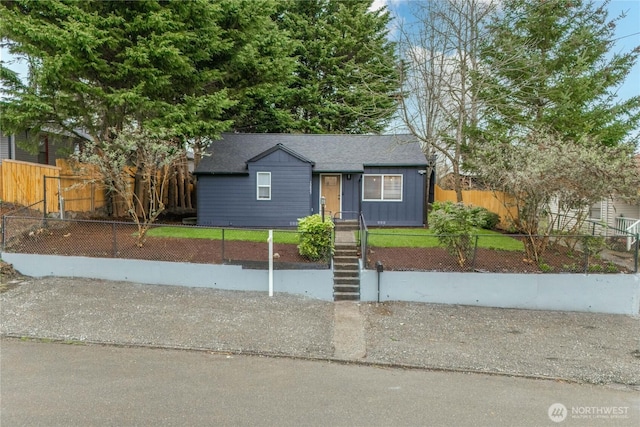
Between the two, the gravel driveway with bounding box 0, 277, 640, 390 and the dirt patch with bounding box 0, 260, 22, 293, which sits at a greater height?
the dirt patch with bounding box 0, 260, 22, 293

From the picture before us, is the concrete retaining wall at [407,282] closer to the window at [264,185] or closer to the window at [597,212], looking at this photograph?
the window at [264,185]

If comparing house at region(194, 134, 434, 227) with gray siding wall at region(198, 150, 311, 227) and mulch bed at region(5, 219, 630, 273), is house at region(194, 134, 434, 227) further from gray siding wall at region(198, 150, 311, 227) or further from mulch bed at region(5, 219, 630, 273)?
mulch bed at region(5, 219, 630, 273)

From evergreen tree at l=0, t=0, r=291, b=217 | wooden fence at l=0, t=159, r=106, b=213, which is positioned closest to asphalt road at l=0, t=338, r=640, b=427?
evergreen tree at l=0, t=0, r=291, b=217

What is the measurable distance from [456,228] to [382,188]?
630 cm

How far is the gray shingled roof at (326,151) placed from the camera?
1496 cm

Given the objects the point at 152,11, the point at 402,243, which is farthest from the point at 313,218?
the point at 152,11

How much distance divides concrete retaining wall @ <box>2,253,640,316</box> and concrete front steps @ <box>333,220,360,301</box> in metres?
0.19

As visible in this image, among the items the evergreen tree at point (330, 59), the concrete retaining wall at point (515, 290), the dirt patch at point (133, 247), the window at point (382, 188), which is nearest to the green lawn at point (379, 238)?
the dirt patch at point (133, 247)

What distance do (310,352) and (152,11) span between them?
34.9ft

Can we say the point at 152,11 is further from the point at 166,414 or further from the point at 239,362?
the point at 166,414

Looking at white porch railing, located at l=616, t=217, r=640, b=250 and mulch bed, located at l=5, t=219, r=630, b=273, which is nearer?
mulch bed, located at l=5, t=219, r=630, b=273

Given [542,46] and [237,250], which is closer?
[237,250]

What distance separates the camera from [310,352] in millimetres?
5742

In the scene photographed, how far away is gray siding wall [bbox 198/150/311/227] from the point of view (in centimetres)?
1443
